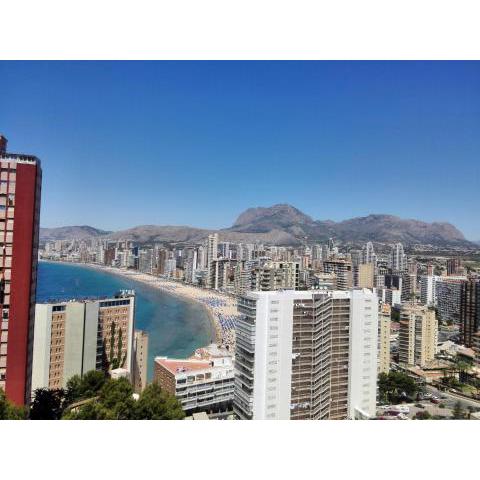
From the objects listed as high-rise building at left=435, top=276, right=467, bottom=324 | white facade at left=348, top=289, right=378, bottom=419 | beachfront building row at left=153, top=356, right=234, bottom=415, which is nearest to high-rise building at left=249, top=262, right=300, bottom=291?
beachfront building row at left=153, top=356, right=234, bottom=415

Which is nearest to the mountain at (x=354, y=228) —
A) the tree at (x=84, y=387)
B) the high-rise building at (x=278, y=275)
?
the high-rise building at (x=278, y=275)

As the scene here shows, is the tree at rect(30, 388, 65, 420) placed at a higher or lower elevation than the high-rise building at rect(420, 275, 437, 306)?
lower

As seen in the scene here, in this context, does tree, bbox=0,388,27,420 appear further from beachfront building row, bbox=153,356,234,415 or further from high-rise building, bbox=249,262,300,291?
high-rise building, bbox=249,262,300,291

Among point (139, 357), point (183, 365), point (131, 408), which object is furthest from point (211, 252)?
point (131, 408)

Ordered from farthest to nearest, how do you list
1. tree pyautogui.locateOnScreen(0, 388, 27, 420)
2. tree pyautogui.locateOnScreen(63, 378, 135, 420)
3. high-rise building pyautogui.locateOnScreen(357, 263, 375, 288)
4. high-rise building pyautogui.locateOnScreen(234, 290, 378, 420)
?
high-rise building pyautogui.locateOnScreen(357, 263, 375, 288) < high-rise building pyautogui.locateOnScreen(234, 290, 378, 420) < tree pyautogui.locateOnScreen(63, 378, 135, 420) < tree pyautogui.locateOnScreen(0, 388, 27, 420)

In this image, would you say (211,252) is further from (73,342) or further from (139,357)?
(73,342)
